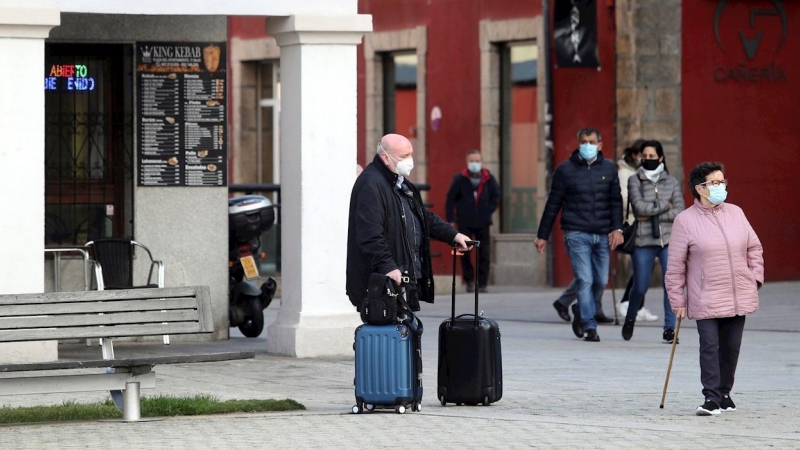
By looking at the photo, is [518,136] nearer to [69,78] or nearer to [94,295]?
[69,78]

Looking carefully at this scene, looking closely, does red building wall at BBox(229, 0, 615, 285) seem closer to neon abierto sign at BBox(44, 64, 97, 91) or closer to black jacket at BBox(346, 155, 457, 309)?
neon abierto sign at BBox(44, 64, 97, 91)

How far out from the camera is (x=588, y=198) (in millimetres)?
16734

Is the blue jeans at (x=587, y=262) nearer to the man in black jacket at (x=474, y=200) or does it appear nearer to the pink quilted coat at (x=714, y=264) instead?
the pink quilted coat at (x=714, y=264)

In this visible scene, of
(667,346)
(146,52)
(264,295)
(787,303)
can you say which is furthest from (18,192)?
(787,303)

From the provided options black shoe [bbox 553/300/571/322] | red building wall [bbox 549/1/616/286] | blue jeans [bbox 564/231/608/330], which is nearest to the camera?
blue jeans [bbox 564/231/608/330]

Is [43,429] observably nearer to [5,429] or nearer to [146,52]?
[5,429]

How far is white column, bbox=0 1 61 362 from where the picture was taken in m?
13.9

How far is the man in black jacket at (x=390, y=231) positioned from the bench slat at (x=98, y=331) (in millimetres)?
1000

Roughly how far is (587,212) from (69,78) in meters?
4.43

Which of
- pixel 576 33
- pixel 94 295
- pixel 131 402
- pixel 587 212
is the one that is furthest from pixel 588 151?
pixel 576 33

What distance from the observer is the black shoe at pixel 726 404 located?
11.1m

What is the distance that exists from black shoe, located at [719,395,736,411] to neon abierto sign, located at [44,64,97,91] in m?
6.77

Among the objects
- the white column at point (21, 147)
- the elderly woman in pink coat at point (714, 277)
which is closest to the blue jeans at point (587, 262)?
the white column at point (21, 147)

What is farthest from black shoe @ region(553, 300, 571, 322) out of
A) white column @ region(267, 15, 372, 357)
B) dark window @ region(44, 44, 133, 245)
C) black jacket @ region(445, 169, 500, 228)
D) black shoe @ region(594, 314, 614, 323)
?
black jacket @ region(445, 169, 500, 228)
